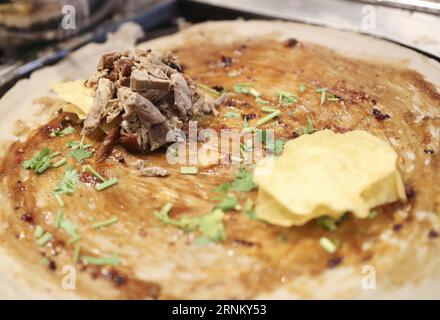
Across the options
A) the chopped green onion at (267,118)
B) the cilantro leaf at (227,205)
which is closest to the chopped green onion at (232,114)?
the chopped green onion at (267,118)

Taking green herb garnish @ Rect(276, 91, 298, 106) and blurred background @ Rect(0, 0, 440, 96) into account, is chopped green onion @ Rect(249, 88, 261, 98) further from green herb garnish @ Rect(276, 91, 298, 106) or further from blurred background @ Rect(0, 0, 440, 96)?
blurred background @ Rect(0, 0, 440, 96)

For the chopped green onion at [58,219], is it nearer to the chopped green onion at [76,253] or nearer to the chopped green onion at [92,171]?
the chopped green onion at [76,253]

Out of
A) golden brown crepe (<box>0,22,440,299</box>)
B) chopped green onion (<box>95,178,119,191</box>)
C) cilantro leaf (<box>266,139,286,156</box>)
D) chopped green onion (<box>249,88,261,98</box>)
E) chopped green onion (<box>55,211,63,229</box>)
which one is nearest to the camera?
golden brown crepe (<box>0,22,440,299</box>)

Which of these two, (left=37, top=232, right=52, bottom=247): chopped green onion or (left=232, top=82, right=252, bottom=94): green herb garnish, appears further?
(left=232, top=82, right=252, bottom=94): green herb garnish

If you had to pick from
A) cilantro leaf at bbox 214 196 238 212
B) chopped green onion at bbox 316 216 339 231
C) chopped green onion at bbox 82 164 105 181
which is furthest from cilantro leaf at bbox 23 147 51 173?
chopped green onion at bbox 316 216 339 231

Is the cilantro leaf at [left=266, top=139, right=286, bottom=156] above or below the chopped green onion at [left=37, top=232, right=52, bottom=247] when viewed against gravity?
above

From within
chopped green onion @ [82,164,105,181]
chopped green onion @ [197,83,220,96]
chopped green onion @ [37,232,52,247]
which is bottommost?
chopped green onion @ [37,232,52,247]
